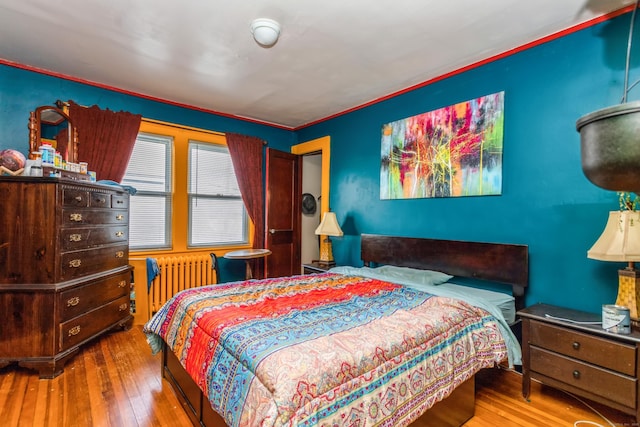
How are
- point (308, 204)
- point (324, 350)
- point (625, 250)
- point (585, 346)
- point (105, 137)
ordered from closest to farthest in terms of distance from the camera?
point (324, 350)
point (625, 250)
point (585, 346)
point (105, 137)
point (308, 204)

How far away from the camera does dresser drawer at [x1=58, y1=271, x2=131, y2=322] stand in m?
2.47

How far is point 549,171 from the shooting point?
238 cm

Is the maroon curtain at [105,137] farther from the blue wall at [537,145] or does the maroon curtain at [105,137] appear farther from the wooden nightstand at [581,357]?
the wooden nightstand at [581,357]

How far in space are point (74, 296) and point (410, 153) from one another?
3.30 metres

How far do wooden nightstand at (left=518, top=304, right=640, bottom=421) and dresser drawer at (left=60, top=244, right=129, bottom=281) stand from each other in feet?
11.1

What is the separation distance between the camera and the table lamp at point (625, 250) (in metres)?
1.75

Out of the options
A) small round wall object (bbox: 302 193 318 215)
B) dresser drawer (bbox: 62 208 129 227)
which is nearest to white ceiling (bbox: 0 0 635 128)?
dresser drawer (bbox: 62 208 129 227)

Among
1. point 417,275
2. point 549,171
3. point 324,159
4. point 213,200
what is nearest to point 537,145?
point 549,171

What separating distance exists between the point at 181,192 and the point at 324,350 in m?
3.22

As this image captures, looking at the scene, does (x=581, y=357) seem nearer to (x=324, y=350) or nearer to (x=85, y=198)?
(x=324, y=350)

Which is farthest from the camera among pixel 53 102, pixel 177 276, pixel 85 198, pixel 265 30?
pixel 177 276

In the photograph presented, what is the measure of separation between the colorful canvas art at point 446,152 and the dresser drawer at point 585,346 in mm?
1132

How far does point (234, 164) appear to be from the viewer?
4281mm

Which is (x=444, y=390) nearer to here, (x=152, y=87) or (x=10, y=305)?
(x=10, y=305)
